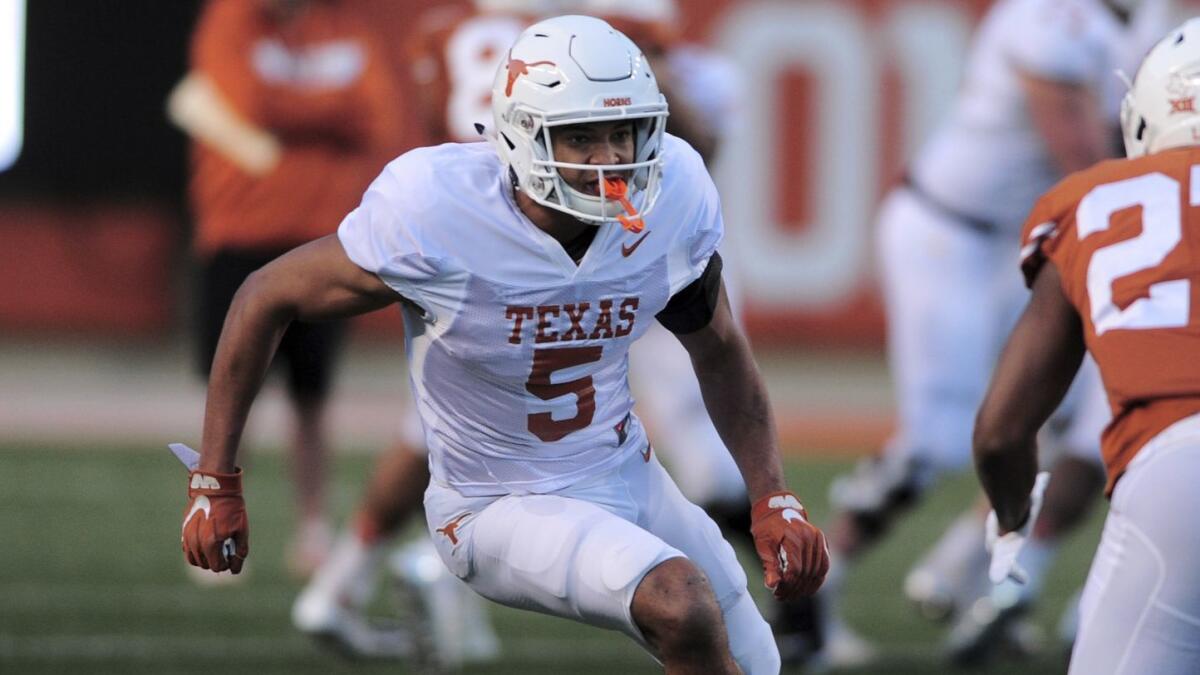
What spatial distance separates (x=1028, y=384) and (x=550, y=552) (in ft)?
2.57

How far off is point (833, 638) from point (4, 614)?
219cm

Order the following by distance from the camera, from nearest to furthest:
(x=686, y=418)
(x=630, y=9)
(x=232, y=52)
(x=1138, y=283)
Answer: (x=1138, y=283), (x=630, y=9), (x=686, y=418), (x=232, y=52)

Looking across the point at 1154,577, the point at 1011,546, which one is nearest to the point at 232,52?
the point at 1011,546

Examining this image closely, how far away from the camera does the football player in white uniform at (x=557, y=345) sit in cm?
320

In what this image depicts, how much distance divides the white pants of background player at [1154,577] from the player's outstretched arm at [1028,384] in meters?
0.27

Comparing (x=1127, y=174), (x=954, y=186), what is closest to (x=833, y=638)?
(x=954, y=186)

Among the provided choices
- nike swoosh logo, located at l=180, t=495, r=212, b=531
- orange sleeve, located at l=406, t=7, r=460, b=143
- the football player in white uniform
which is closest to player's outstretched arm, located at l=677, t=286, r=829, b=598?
the football player in white uniform

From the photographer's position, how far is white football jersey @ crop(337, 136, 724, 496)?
3.22 m

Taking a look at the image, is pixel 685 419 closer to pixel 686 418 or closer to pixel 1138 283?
pixel 686 418

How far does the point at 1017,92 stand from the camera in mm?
5418

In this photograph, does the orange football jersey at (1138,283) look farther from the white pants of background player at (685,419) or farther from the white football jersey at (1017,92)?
the white football jersey at (1017,92)

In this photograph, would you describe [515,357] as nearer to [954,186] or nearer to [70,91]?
[954,186]

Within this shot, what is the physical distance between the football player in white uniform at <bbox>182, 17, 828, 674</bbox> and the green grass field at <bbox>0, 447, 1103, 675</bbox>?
1.56 meters

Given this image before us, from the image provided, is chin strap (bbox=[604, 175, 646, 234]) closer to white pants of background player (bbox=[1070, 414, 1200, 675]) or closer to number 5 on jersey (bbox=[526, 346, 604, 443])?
number 5 on jersey (bbox=[526, 346, 604, 443])
